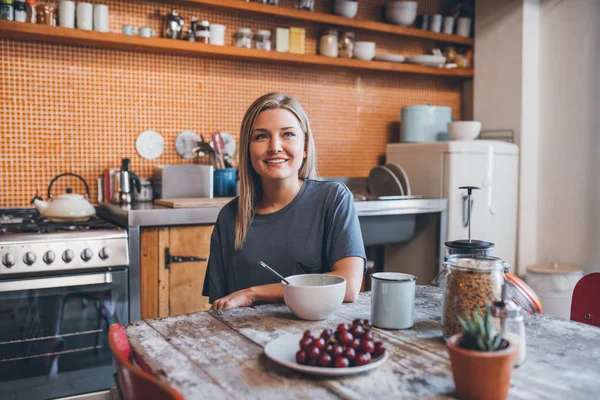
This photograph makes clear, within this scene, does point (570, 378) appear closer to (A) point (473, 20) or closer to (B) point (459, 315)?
(B) point (459, 315)

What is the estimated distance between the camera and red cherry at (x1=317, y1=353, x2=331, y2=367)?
3.17 ft

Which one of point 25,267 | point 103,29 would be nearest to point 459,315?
point 25,267

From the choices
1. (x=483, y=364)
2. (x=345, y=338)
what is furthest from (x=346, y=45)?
(x=483, y=364)

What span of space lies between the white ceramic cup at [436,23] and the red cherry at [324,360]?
3.48 metres

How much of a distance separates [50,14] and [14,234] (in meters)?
1.18

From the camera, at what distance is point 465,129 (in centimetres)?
361

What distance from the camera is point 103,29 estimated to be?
9.61 feet

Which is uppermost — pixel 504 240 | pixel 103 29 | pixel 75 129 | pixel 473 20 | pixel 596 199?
pixel 473 20

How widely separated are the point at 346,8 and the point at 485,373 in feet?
10.1

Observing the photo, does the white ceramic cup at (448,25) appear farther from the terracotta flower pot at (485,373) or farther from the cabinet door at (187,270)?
the terracotta flower pot at (485,373)

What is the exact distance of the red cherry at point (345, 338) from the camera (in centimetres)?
101

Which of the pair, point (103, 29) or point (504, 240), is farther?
point (504, 240)

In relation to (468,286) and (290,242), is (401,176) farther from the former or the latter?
(468,286)

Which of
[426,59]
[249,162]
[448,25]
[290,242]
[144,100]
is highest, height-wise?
[448,25]
